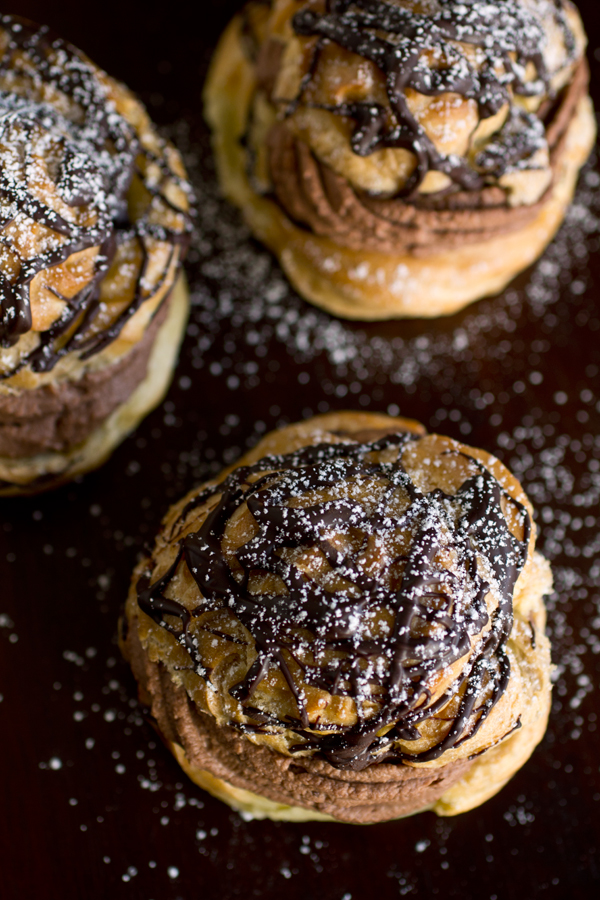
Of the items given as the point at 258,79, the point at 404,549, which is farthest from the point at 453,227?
the point at 404,549

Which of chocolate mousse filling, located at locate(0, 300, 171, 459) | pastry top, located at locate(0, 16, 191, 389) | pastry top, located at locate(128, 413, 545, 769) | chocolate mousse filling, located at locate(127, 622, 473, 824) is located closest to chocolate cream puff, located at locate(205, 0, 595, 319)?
pastry top, located at locate(0, 16, 191, 389)

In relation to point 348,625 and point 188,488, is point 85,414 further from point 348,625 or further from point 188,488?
point 348,625

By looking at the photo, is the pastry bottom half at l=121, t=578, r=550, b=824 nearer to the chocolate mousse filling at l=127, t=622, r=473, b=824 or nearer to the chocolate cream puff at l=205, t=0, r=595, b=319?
the chocolate mousse filling at l=127, t=622, r=473, b=824

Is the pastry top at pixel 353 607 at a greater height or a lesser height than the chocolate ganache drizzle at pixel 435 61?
lesser

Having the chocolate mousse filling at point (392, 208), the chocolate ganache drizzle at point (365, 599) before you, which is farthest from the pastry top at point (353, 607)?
the chocolate mousse filling at point (392, 208)

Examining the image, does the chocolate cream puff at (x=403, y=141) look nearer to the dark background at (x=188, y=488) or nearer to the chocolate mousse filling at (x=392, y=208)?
the chocolate mousse filling at (x=392, y=208)

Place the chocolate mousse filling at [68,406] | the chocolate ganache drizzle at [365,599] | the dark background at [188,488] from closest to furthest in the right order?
the chocolate ganache drizzle at [365,599]
the chocolate mousse filling at [68,406]
the dark background at [188,488]

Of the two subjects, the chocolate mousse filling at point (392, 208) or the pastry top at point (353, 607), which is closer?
the pastry top at point (353, 607)

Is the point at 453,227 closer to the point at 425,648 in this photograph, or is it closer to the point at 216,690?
the point at 425,648
